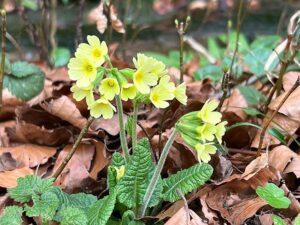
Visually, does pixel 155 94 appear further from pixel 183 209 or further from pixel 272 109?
pixel 272 109

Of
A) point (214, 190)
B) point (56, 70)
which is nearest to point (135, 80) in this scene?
point (214, 190)

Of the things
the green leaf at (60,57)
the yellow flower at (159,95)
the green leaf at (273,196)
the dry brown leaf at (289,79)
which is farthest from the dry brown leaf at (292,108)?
the green leaf at (60,57)

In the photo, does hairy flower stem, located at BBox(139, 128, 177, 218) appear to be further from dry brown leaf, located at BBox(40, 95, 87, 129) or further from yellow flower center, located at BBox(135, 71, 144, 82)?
dry brown leaf, located at BBox(40, 95, 87, 129)

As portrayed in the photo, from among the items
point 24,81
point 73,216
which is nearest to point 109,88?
point 73,216

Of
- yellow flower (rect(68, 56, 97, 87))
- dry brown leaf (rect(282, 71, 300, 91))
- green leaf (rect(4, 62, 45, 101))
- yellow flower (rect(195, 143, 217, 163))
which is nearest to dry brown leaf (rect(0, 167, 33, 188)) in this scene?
green leaf (rect(4, 62, 45, 101))

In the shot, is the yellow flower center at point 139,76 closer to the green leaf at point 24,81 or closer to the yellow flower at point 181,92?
the yellow flower at point 181,92
